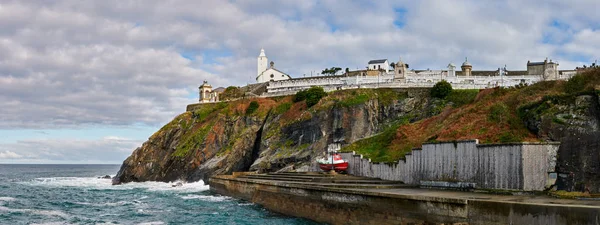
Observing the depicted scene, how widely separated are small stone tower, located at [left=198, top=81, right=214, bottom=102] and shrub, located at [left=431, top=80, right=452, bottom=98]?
36.1 m

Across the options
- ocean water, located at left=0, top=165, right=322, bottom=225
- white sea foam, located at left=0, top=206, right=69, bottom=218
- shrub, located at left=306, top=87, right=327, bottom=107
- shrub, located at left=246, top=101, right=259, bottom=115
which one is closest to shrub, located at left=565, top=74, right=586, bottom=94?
ocean water, located at left=0, top=165, right=322, bottom=225

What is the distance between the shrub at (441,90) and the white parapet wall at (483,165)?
25.0 m

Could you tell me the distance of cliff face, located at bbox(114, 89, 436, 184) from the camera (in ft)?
171

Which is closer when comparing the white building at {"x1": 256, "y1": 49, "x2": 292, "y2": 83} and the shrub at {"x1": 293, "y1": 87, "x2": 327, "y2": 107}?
the shrub at {"x1": 293, "y1": 87, "x2": 327, "y2": 107}

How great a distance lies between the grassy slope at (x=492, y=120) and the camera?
25.8 m

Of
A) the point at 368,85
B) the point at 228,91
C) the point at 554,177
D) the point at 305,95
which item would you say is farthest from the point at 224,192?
the point at 228,91

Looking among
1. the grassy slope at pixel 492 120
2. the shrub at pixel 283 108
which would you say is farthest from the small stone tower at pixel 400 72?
the grassy slope at pixel 492 120

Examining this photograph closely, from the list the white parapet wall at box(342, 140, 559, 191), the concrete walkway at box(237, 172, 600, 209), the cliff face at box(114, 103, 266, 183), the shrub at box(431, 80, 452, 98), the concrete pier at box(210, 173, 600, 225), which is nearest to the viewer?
the concrete pier at box(210, 173, 600, 225)

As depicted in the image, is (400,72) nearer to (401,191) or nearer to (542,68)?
(542,68)

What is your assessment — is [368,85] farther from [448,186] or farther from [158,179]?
[448,186]

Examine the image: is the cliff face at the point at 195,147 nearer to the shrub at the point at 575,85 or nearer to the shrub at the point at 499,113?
the shrub at the point at 499,113

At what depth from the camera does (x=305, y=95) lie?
200 ft

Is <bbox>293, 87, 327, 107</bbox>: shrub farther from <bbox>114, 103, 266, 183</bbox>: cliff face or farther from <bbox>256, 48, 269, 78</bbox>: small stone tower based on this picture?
<bbox>256, 48, 269, 78</bbox>: small stone tower

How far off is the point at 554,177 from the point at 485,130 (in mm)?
5606
